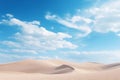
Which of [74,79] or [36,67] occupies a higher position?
[36,67]

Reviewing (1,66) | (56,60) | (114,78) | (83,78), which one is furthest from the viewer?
(56,60)

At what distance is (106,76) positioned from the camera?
15594 millimetres

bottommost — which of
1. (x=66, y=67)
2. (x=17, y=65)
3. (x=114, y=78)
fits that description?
(x=114, y=78)

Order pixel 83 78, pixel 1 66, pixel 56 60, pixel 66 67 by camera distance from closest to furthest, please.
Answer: pixel 83 78 < pixel 66 67 < pixel 1 66 < pixel 56 60

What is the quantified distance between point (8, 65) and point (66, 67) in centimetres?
1242

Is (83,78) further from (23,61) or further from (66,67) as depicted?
(23,61)

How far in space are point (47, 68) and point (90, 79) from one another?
2102 centimetres

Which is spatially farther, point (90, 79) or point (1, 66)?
point (1, 66)

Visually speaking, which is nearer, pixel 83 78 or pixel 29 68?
pixel 83 78

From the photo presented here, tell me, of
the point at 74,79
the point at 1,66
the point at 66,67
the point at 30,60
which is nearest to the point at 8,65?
the point at 1,66

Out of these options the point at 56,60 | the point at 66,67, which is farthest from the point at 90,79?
the point at 56,60

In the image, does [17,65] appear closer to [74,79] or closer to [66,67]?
[66,67]

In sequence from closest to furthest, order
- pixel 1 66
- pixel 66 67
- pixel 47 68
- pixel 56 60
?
pixel 66 67, pixel 47 68, pixel 1 66, pixel 56 60

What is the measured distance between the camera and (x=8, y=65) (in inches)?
1590
